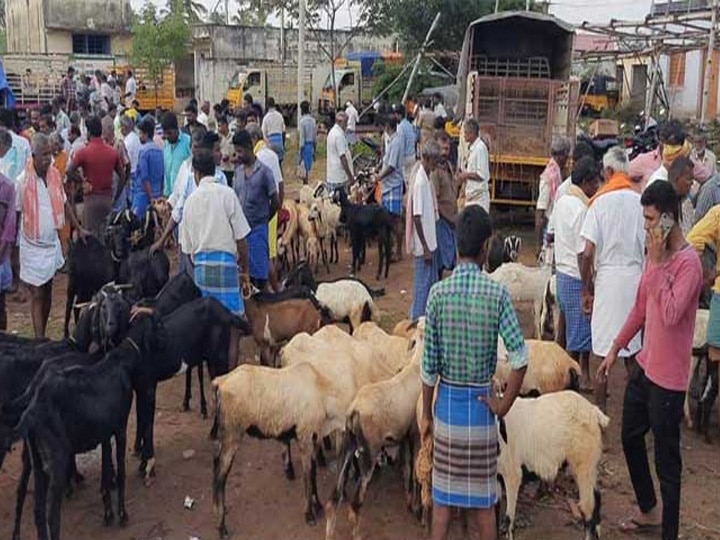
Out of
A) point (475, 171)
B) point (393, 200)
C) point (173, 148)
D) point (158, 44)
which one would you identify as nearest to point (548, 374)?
point (475, 171)

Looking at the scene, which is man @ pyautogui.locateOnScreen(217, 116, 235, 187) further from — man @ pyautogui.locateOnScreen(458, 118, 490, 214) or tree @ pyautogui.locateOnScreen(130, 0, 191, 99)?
tree @ pyautogui.locateOnScreen(130, 0, 191, 99)

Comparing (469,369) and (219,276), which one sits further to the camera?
(219,276)

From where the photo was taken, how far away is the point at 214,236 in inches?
249

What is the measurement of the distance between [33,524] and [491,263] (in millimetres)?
5920

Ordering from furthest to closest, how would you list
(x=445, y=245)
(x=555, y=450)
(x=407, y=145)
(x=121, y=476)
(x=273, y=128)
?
(x=273, y=128) → (x=407, y=145) → (x=445, y=245) → (x=121, y=476) → (x=555, y=450)

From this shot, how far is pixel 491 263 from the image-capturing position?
9.52 m

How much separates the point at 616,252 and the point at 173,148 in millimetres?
5210

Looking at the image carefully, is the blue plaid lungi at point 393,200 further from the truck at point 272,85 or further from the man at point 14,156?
the truck at point 272,85

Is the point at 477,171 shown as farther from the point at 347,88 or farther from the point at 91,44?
the point at 91,44

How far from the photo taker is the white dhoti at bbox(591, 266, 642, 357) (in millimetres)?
6023

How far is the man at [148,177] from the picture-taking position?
959 centimetres

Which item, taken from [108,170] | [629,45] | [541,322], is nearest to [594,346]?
[541,322]

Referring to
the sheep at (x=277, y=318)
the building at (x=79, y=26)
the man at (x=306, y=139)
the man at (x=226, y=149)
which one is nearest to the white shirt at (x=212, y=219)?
the sheep at (x=277, y=318)

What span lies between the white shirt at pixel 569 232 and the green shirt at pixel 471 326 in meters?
3.18
